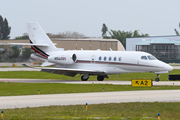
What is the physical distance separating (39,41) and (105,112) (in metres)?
27.8

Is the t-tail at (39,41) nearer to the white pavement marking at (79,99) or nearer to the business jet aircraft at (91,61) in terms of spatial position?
the business jet aircraft at (91,61)

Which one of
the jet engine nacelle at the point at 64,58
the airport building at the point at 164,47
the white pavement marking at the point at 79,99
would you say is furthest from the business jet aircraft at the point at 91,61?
the airport building at the point at 164,47

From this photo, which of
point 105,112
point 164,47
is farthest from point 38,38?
point 164,47

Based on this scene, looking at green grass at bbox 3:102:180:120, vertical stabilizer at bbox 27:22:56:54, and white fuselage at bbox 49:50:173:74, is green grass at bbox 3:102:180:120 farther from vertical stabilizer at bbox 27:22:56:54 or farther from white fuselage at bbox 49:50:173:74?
vertical stabilizer at bbox 27:22:56:54

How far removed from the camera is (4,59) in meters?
80.2

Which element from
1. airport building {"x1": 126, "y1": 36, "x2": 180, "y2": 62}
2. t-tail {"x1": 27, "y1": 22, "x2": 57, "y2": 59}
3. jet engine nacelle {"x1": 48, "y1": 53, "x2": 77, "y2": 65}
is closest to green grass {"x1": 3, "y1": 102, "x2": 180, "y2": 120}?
jet engine nacelle {"x1": 48, "y1": 53, "x2": 77, "y2": 65}

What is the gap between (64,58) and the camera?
42.1 meters

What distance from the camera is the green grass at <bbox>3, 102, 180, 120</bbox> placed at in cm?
1603

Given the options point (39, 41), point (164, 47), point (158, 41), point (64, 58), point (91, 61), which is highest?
point (158, 41)

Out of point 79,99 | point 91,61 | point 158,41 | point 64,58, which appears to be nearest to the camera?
point 79,99

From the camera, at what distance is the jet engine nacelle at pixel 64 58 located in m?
41.9

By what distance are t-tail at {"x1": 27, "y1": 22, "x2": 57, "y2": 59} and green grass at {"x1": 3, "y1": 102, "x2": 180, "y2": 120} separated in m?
24.9

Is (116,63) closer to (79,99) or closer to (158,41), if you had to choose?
(79,99)

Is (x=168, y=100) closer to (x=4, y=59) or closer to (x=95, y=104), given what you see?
(x=95, y=104)
